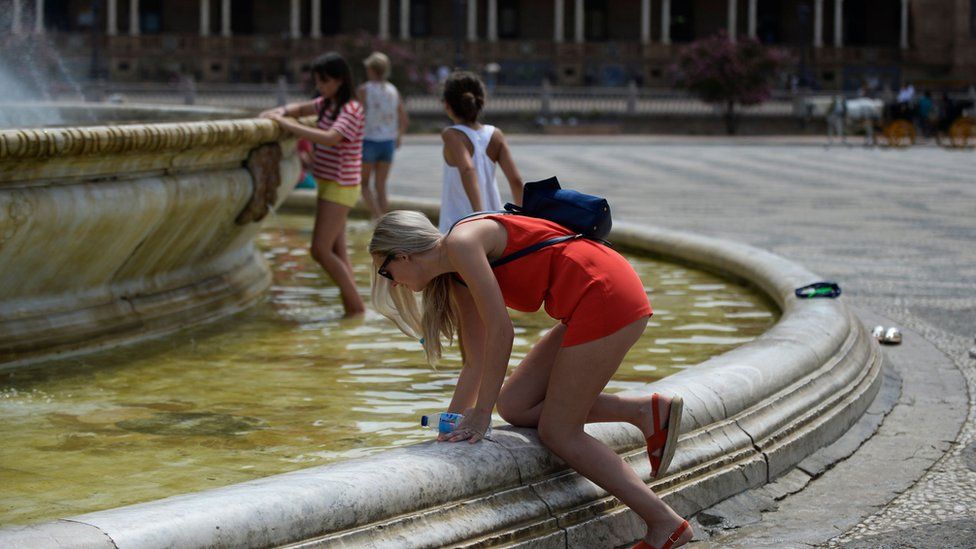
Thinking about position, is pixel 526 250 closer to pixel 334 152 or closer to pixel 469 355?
pixel 469 355

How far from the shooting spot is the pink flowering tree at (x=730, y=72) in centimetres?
3691

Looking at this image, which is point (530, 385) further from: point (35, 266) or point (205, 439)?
point (35, 266)

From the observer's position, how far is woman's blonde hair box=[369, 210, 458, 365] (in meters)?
3.90

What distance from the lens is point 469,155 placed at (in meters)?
6.25

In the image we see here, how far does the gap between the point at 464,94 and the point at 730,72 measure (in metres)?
31.6

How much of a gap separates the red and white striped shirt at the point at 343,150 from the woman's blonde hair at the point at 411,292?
120 inches

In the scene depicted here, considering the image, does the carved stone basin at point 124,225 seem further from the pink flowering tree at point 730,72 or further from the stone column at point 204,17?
the stone column at point 204,17

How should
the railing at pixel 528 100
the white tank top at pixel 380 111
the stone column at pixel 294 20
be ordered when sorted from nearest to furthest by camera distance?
the white tank top at pixel 380 111
the railing at pixel 528 100
the stone column at pixel 294 20

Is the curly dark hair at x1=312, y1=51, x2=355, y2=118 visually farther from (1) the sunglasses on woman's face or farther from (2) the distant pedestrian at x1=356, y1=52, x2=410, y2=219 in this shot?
(2) the distant pedestrian at x1=356, y1=52, x2=410, y2=219

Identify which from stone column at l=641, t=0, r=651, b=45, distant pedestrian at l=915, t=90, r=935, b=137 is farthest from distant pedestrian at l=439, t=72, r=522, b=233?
stone column at l=641, t=0, r=651, b=45

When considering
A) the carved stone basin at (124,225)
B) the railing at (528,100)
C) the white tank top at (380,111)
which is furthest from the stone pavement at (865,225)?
the railing at (528,100)

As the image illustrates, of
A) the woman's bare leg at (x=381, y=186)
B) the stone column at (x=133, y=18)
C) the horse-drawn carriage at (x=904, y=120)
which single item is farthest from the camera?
the stone column at (x=133, y=18)

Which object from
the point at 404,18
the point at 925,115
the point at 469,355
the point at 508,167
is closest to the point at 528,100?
the point at 925,115

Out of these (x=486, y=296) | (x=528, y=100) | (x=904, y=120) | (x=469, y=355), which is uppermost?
(x=528, y=100)
